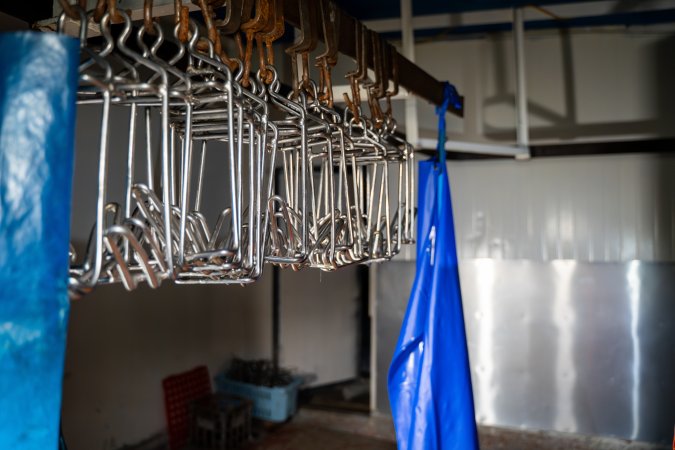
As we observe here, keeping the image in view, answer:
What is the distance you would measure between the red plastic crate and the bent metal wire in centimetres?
221

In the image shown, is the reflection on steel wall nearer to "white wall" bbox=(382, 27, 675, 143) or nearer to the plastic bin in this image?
"white wall" bbox=(382, 27, 675, 143)

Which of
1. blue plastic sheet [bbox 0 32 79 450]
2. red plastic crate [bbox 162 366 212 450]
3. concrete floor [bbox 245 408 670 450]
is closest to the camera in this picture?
blue plastic sheet [bbox 0 32 79 450]

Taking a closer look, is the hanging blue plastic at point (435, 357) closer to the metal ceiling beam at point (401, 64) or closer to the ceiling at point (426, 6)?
the metal ceiling beam at point (401, 64)

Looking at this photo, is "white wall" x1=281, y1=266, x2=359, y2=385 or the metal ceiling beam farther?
"white wall" x1=281, y1=266, x2=359, y2=385

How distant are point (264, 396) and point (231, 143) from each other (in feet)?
10.2

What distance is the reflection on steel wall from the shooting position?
10.4ft

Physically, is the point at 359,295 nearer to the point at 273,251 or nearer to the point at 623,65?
the point at 623,65

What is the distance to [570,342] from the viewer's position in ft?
10.8

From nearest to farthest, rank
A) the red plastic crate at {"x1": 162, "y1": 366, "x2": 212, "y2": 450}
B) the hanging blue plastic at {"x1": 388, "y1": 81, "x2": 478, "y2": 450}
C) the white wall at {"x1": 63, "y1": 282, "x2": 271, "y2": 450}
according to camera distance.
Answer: the hanging blue plastic at {"x1": 388, "y1": 81, "x2": 478, "y2": 450} → the white wall at {"x1": 63, "y1": 282, "x2": 271, "y2": 450} → the red plastic crate at {"x1": 162, "y1": 366, "x2": 212, "y2": 450}

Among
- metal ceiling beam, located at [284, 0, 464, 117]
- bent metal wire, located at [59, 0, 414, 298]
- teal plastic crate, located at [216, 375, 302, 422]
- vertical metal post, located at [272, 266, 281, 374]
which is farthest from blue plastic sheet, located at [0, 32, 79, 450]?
vertical metal post, located at [272, 266, 281, 374]

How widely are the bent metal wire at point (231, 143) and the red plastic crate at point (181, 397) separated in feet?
7.27

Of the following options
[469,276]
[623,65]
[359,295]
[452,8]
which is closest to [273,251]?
[452,8]

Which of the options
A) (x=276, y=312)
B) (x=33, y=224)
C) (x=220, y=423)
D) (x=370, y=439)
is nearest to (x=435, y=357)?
(x=33, y=224)

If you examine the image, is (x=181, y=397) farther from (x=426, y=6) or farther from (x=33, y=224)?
(x=33, y=224)
